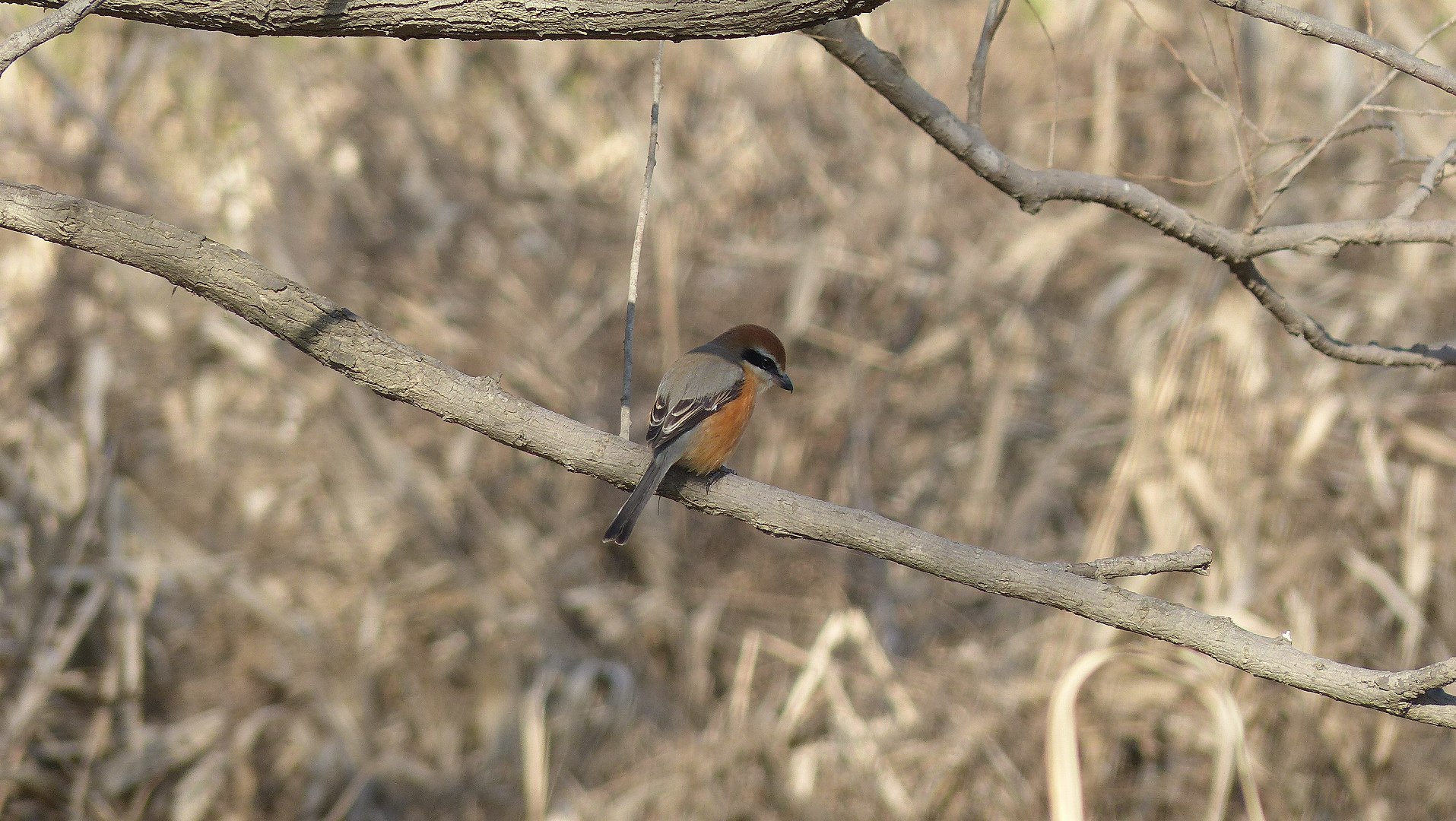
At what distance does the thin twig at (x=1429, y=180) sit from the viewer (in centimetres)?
293

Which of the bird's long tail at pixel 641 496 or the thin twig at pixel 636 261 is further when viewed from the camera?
the bird's long tail at pixel 641 496

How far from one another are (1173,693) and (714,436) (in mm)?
2782

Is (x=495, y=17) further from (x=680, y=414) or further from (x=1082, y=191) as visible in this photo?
(x=680, y=414)

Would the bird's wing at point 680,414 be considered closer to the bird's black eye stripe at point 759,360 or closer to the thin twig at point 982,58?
the bird's black eye stripe at point 759,360

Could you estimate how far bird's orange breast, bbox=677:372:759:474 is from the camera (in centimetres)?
373

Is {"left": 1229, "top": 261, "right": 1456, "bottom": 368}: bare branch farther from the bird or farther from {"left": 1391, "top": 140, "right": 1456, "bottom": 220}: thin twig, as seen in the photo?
the bird

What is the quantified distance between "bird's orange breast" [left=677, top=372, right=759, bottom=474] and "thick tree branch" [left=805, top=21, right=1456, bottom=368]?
4.06ft

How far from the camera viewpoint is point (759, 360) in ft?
15.1

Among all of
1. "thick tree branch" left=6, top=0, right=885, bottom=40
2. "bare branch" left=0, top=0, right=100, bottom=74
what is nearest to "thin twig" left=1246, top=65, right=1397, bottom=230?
"thick tree branch" left=6, top=0, right=885, bottom=40

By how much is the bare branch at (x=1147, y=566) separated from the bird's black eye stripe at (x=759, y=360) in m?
2.19

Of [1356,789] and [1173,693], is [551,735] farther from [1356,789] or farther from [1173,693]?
[1356,789]

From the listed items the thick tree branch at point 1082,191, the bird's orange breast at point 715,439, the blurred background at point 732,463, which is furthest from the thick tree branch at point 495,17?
the blurred background at point 732,463

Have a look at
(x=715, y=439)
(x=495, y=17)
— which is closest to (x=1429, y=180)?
(x=715, y=439)

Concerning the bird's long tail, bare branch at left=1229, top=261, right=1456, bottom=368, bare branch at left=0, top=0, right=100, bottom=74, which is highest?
bare branch at left=1229, top=261, right=1456, bottom=368
